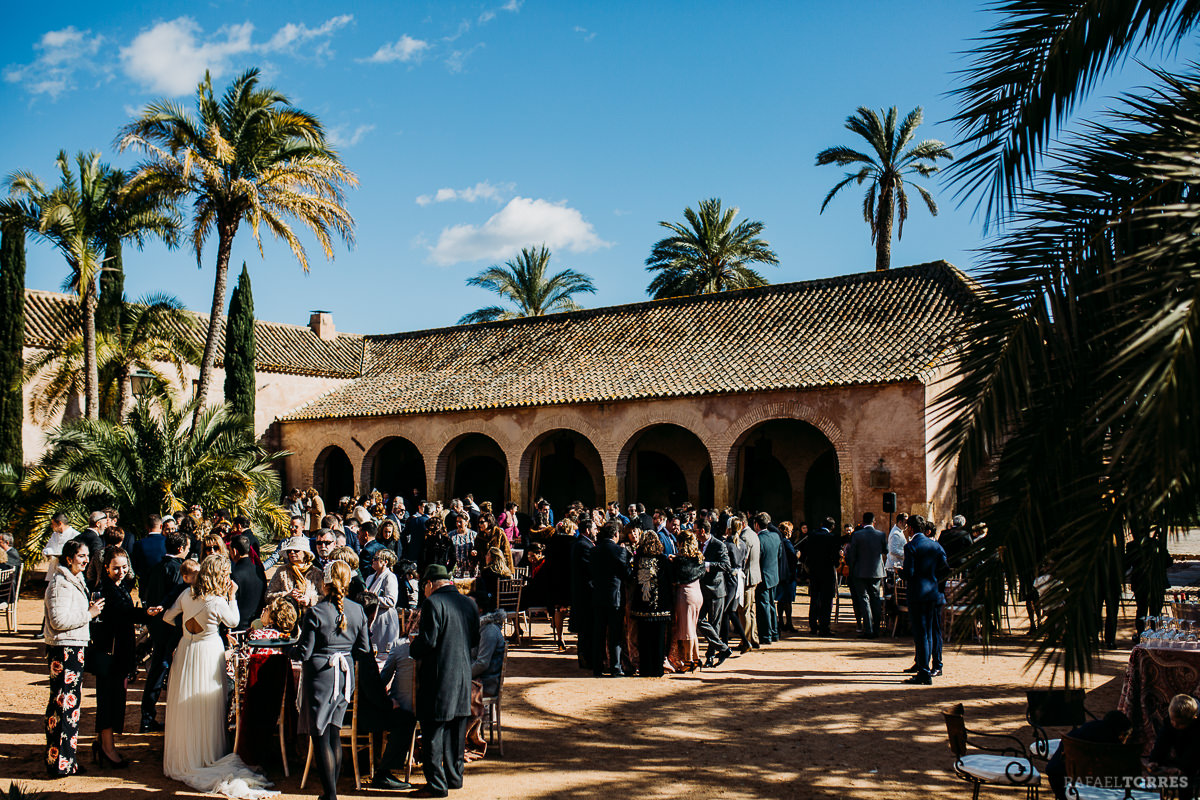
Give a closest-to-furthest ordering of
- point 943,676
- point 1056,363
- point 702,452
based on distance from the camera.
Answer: point 1056,363 < point 943,676 < point 702,452

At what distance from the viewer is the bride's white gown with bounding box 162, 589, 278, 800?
6.80m

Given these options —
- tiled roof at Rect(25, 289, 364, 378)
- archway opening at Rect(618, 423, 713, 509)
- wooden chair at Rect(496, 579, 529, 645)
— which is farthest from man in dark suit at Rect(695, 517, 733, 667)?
tiled roof at Rect(25, 289, 364, 378)

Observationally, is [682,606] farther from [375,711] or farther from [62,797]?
[62,797]

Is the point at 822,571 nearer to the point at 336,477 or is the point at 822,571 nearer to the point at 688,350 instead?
the point at 688,350

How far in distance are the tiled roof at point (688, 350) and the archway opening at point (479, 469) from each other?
2043 mm

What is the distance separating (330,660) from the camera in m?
6.46

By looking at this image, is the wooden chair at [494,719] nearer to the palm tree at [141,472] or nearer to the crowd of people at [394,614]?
the crowd of people at [394,614]

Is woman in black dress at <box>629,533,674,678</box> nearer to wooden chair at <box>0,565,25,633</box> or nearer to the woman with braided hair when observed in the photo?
the woman with braided hair

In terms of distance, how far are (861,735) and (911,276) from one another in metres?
18.7

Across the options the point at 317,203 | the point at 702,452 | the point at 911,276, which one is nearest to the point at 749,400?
the point at 702,452

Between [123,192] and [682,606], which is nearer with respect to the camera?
[682,606]

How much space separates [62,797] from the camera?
6453mm

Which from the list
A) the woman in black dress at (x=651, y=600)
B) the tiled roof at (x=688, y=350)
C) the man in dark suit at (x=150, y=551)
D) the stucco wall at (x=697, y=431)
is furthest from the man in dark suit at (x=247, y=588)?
the tiled roof at (x=688, y=350)

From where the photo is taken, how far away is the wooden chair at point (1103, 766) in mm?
4828
